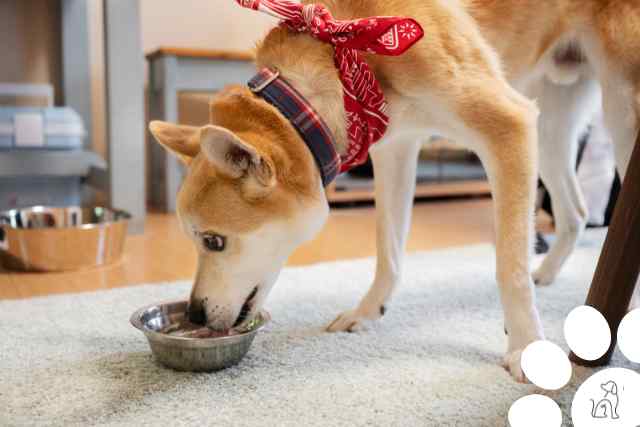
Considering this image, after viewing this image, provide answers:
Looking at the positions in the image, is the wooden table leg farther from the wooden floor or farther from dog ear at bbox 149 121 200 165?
the wooden floor

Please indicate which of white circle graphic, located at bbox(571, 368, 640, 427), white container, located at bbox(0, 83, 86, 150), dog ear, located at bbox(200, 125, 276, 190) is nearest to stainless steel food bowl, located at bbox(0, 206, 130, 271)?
white container, located at bbox(0, 83, 86, 150)

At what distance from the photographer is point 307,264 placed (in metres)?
2.09

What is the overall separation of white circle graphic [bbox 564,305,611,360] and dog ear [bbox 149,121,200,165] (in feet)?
2.32

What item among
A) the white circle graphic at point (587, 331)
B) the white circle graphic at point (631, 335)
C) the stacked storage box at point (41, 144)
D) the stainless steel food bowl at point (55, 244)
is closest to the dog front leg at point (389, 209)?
the white circle graphic at point (587, 331)

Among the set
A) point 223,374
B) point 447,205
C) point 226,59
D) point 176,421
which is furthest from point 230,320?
point 447,205

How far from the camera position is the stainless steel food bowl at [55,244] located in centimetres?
190

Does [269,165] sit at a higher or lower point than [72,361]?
higher

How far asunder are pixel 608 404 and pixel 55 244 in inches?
65.5

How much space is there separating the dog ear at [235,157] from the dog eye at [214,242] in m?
0.11

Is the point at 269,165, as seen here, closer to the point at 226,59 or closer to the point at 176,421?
→ the point at 176,421

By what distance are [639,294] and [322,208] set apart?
748 mm

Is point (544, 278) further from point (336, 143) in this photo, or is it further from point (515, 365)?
point (336, 143)

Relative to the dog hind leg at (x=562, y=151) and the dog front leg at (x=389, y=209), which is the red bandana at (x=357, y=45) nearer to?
the dog front leg at (x=389, y=209)

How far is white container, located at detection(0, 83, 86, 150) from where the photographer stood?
8.12 feet
